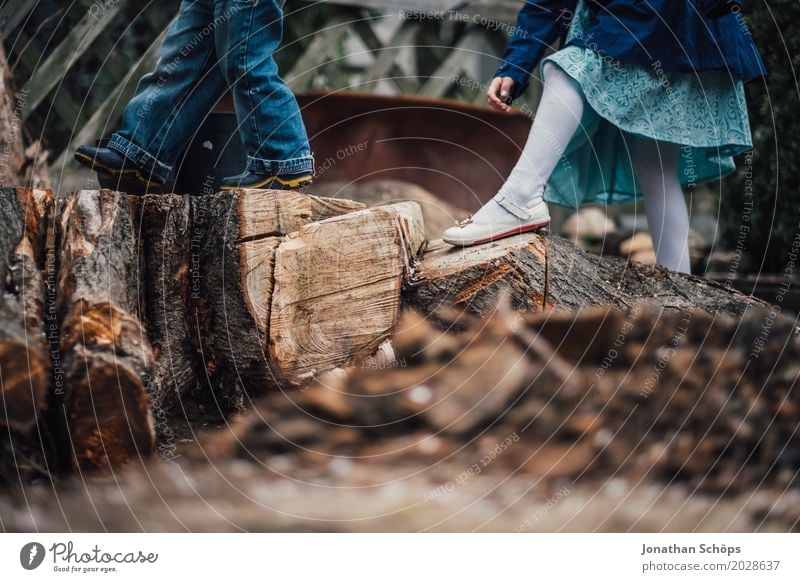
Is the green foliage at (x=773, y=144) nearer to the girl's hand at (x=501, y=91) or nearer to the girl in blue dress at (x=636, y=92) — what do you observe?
the girl in blue dress at (x=636, y=92)

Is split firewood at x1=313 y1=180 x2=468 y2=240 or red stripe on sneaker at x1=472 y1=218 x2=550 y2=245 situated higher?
split firewood at x1=313 y1=180 x2=468 y2=240

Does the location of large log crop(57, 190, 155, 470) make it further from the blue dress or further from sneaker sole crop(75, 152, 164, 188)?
the blue dress

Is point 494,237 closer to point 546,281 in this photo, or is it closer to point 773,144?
point 546,281

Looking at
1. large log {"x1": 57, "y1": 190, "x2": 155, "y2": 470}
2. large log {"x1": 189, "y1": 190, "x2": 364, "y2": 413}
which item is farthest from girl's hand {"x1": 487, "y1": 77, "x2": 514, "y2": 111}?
large log {"x1": 57, "y1": 190, "x2": 155, "y2": 470}

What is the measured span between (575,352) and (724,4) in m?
0.75

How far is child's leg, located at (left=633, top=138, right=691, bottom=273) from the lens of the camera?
138 cm

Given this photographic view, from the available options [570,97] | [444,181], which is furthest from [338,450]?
[444,181]

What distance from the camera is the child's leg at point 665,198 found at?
1381mm

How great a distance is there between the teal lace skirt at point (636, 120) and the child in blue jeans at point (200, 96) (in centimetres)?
45

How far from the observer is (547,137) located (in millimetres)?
1214

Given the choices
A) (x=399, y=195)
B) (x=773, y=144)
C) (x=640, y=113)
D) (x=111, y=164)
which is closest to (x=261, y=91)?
(x=111, y=164)

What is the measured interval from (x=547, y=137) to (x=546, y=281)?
26cm
